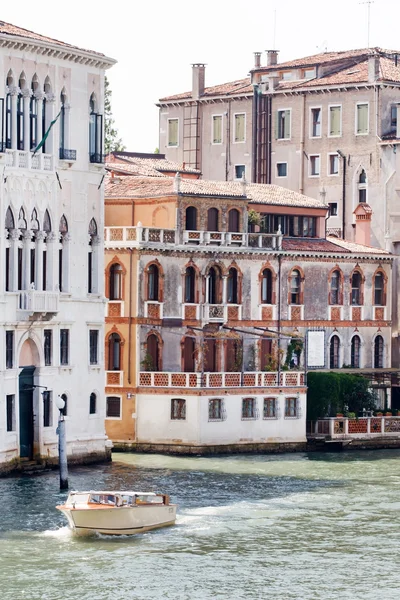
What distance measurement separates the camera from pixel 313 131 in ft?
260

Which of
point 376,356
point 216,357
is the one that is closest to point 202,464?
point 216,357

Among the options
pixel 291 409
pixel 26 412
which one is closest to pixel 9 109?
pixel 26 412

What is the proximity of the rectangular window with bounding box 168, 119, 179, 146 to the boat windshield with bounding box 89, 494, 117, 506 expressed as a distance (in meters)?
37.0

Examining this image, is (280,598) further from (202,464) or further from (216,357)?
(216,357)

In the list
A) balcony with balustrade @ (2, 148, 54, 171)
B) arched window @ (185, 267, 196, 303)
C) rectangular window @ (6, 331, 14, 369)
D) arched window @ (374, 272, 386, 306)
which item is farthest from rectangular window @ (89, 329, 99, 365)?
arched window @ (374, 272, 386, 306)

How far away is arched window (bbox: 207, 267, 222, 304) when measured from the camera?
222 feet

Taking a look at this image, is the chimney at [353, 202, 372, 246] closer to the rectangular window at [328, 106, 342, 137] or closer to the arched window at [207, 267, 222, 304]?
the rectangular window at [328, 106, 342, 137]

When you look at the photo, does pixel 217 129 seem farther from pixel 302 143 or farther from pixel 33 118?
pixel 33 118

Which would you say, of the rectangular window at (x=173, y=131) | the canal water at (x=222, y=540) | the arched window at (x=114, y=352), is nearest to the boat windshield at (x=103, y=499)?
the canal water at (x=222, y=540)

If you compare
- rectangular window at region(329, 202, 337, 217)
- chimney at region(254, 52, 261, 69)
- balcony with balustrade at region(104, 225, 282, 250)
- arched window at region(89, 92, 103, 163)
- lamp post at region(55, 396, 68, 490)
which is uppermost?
chimney at region(254, 52, 261, 69)

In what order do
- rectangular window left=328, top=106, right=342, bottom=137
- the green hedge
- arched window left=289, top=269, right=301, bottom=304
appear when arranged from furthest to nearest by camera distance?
1. rectangular window left=328, top=106, right=342, bottom=137
2. arched window left=289, top=269, right=301, bottom=304
3. the green hedge

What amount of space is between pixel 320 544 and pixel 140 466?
1399cm

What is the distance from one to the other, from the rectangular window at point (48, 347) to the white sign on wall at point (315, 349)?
13.2 m

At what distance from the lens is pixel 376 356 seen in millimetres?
72375
